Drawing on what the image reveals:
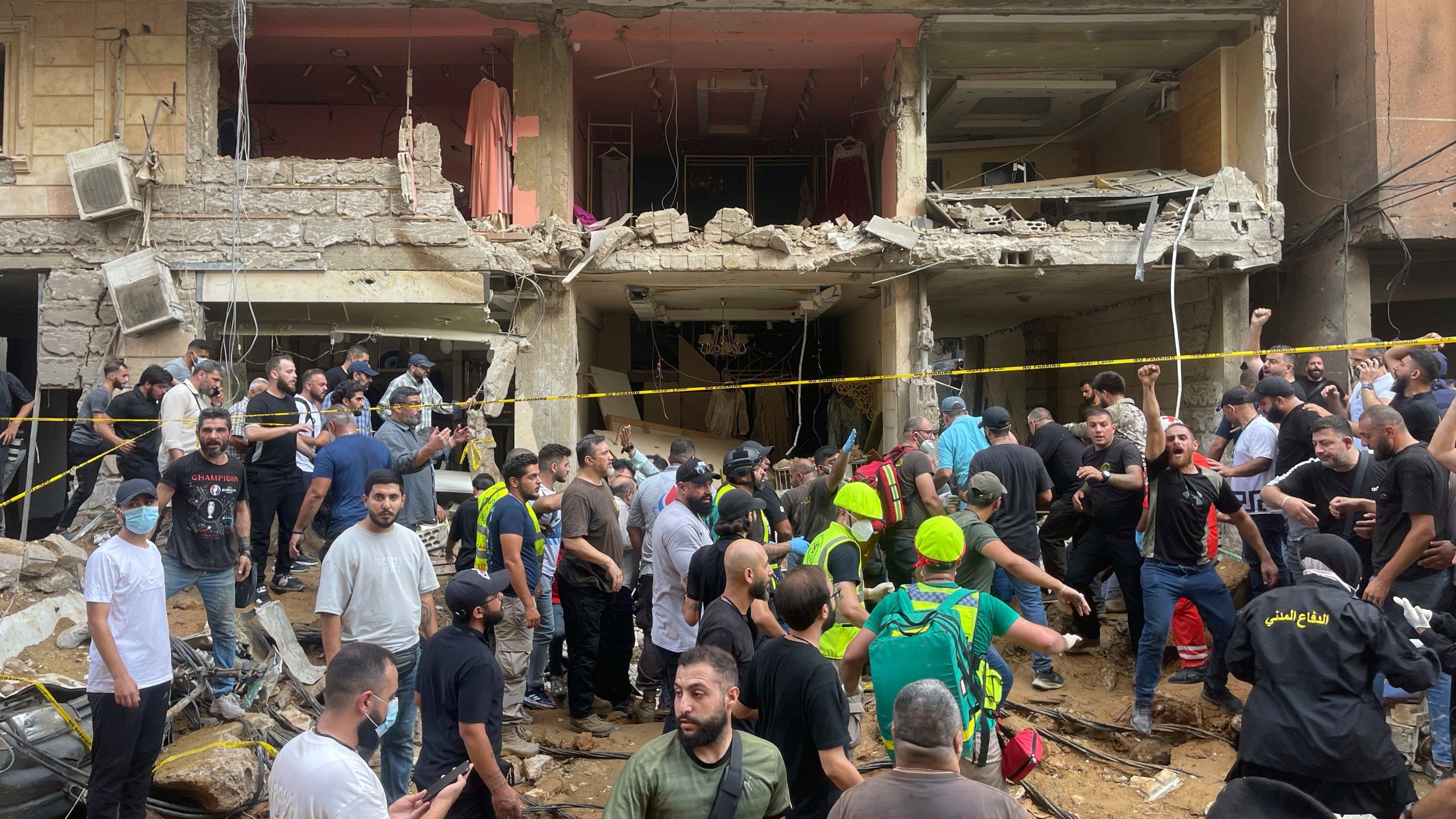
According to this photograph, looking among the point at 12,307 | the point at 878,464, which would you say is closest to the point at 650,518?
the point at 878,464

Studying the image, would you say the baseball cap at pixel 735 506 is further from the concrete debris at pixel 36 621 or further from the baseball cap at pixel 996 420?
the concrete debris at pixel 36 621

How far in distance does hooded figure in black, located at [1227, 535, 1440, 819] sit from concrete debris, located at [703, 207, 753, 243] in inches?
344

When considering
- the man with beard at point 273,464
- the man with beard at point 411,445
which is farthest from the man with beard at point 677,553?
the man with beard at point 273,464

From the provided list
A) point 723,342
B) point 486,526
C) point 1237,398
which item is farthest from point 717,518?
point 723,342

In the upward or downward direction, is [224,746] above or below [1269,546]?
below

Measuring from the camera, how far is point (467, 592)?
3.88 metres

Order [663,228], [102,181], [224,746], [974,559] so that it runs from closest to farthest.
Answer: [974,559] → [224,746] → [102,181] → [663,228]

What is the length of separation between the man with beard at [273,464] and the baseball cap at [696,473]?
145 inches

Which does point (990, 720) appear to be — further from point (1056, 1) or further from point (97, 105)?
point (97, 105)

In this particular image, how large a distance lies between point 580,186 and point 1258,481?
36.0ft

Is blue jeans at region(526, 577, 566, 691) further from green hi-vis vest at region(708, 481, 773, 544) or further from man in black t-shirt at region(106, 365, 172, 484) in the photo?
man in black t-shirt at region(106, 365, 172, 484)

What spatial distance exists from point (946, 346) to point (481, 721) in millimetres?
20445

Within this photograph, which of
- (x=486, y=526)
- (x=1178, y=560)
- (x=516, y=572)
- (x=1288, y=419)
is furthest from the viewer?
(x=1288, y=419)

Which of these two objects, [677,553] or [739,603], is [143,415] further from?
[739,603]
